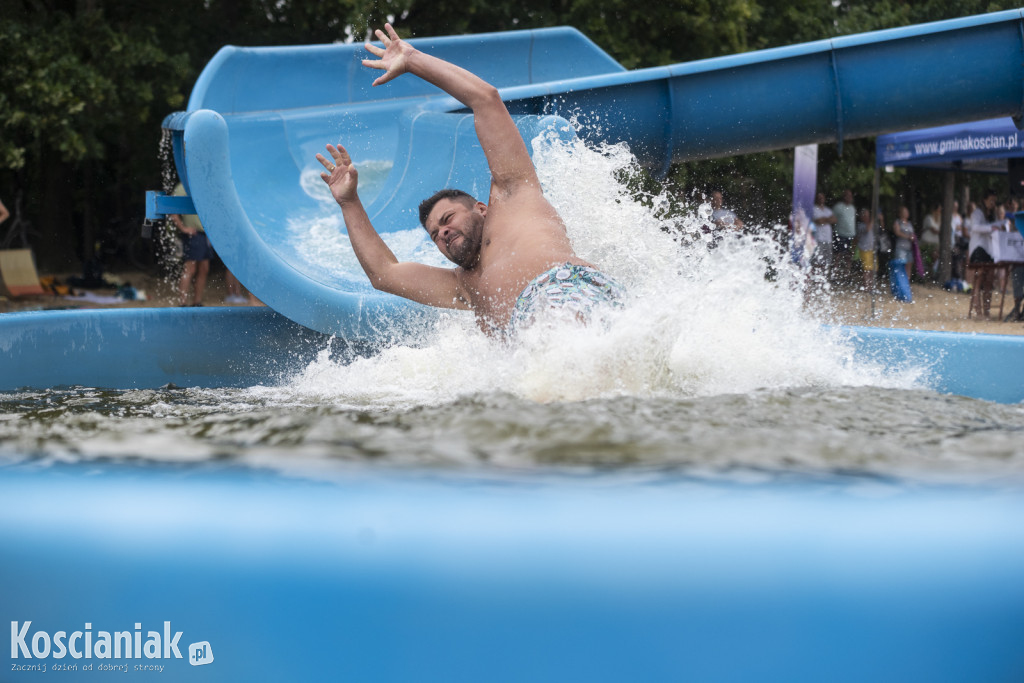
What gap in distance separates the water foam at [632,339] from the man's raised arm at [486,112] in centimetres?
55

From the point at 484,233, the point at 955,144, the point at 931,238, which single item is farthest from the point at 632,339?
the point at 931,238

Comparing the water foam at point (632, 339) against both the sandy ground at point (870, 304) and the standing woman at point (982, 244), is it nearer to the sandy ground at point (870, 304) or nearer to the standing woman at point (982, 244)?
the sandy ground at point (870, 304)

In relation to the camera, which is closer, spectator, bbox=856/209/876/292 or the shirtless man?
the shirtless man

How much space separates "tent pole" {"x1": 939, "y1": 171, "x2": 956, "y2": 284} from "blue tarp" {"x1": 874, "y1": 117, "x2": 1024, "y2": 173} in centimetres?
479

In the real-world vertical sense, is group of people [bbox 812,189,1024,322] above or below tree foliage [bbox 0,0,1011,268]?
Answer: below

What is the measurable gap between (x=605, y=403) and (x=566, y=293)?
3.56ft

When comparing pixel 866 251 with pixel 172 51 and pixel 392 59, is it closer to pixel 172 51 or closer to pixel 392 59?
pixel 392 59

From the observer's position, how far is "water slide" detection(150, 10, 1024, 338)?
17.1 feet

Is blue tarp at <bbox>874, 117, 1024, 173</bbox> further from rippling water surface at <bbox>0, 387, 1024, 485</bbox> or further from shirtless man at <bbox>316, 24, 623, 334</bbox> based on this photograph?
rippling water surface at <bbox>0, 387, 1024, 485</bbox>

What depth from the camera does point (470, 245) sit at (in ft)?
10.0

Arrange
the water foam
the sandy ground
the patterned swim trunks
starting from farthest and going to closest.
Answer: the sandy ground → the patterned swim trunks → the water foam
